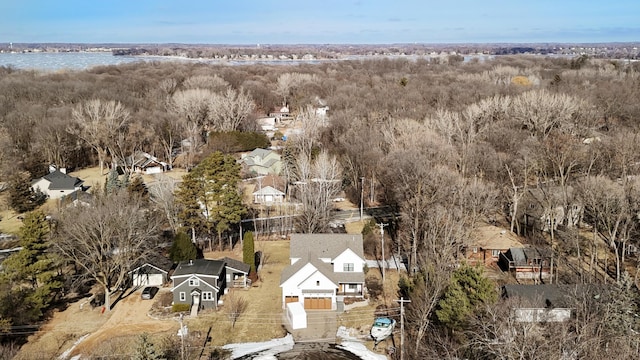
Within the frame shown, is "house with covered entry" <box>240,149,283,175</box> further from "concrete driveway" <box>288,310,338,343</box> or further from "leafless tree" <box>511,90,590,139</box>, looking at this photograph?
"concrete driveway" <box>288,310,338,343</box>

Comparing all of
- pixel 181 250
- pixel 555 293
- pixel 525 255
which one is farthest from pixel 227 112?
pixel 555 293

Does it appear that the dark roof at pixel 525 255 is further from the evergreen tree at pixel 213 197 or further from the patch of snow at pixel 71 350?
the patch of snow at pixel 71 350

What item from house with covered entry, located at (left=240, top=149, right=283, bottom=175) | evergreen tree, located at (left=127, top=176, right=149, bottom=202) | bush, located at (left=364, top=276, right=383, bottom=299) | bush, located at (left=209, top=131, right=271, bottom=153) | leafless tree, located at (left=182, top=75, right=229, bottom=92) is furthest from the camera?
leafless tree, located at (left=182, top=75, right=229, bottom=92)

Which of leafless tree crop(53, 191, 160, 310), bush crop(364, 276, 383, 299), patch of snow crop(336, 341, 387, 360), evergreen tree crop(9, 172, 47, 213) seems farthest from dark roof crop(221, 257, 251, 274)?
evergreen tree crop(9, 172, 47, 213)

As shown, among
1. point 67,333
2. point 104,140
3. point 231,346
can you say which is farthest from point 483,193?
point 104,140

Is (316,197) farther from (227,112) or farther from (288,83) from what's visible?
(288,83)

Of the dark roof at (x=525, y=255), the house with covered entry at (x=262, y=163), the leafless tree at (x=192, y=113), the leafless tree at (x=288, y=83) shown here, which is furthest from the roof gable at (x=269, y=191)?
the leafless tree at (x=288, y=83)
